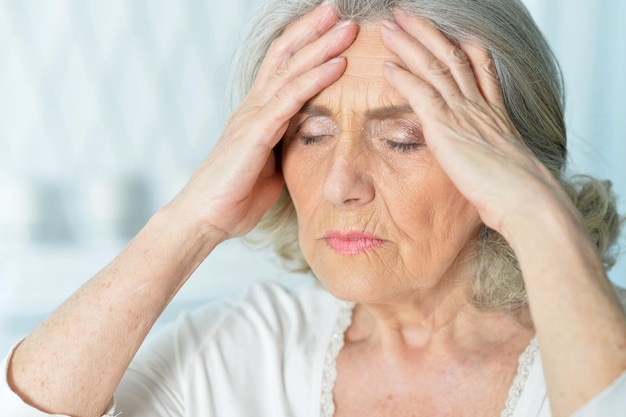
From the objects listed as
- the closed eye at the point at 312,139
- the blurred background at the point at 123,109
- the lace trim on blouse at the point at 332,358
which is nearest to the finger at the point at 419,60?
the closed eye at the point at 312,139

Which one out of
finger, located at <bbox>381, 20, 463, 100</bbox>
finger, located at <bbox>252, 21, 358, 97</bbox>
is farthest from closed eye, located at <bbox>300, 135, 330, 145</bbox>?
finger, located at <bbox>381, 20, 463, 100</bbox>

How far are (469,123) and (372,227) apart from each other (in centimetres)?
29

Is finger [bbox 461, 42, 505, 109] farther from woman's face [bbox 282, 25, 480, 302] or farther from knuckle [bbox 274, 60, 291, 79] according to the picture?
knuckle [bbox 274, 60, 291, 79]

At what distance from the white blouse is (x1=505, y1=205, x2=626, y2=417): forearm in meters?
0.37

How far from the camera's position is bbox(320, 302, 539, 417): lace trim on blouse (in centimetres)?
172

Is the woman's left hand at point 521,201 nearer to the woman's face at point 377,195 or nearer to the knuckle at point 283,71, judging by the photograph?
the woman's face at point 377,195

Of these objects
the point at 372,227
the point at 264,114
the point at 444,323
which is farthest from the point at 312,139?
the point at 444,323

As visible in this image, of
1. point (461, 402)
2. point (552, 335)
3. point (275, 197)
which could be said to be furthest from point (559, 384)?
point (275, 197)

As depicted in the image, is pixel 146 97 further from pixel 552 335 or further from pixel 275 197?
pixel 552 335

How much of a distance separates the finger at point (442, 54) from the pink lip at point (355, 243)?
1.13 ft

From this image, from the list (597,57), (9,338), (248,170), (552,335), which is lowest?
(9,338)

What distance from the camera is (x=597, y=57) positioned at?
3.21m

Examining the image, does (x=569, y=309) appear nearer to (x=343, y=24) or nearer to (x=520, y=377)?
(x=520, y=377)

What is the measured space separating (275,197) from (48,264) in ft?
4.30
